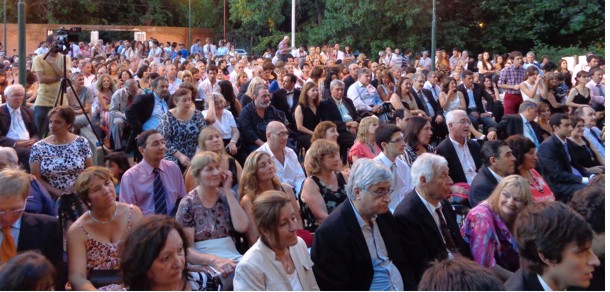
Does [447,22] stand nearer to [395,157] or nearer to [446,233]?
[395,157]

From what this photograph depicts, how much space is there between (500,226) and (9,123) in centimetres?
511

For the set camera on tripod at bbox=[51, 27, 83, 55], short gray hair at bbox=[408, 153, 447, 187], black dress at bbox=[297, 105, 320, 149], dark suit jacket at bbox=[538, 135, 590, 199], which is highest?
camera on tripod at bbox=[51, 27, 83, 55]

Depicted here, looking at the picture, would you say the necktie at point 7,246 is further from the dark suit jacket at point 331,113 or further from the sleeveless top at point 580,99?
the sleeveless top at point 580,99

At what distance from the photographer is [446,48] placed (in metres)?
32.6

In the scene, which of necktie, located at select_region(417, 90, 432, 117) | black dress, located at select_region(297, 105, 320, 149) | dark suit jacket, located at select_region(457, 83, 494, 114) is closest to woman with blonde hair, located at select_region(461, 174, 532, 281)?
black dress, located at select_region(297, 105, 320, 149)

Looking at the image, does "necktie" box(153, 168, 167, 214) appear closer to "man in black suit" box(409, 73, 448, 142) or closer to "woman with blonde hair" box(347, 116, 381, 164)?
"woman with blonde hair" box(347, 116, 381, 164)

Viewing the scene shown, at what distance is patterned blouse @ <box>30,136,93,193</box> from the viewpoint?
655 centimetres

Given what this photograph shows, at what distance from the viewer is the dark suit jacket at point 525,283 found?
11.5 ft

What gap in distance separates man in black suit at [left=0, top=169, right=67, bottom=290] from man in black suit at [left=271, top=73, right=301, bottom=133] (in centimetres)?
562

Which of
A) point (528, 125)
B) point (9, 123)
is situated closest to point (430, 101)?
point (528, 125)

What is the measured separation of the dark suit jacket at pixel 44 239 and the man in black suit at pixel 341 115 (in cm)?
575

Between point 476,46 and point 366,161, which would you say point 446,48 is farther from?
point 366,161

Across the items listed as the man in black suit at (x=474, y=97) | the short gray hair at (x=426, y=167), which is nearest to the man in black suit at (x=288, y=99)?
the man in black suit at (x=474, y=97)

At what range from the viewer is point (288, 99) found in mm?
11250
